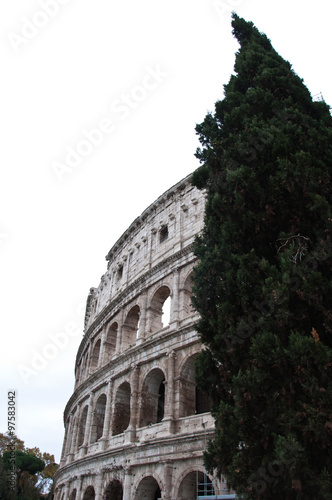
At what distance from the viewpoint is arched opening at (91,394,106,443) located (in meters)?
17.9

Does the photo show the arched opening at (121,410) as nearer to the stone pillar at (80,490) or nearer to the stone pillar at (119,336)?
the stone pillar at (119,336)

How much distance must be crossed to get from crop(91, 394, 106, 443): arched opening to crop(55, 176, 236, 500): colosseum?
0.04 meters

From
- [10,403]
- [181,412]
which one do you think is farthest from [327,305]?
[10,403]

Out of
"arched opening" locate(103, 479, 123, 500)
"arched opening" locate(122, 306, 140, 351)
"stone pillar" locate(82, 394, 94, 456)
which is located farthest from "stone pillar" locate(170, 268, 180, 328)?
"stone pillar" locate(82, 394, 94, 456)

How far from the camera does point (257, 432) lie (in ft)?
21.2

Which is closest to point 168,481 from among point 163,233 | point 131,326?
point 131,326

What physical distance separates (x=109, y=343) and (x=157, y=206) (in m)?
7.25

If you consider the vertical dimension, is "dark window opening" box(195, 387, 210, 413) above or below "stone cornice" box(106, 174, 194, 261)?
below

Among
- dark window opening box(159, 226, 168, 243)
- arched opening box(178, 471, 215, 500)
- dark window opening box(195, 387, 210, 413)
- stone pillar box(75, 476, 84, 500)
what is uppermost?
dark window opening box(159, 226, 168, 243)

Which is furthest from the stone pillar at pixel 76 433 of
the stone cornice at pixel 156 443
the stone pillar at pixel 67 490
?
the stone cornice at pixel 156 443

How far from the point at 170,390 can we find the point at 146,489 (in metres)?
3.33

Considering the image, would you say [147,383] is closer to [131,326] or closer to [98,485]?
[131,326]

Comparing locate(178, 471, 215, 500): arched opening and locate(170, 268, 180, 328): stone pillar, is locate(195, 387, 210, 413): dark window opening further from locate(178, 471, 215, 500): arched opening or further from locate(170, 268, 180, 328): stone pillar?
locate(170, 268, 180, 328): stone pillar

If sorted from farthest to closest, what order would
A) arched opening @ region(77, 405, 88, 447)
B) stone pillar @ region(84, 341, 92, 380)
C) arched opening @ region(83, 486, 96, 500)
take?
1. stone pillar @ region(84, 341, 92, 380)
2. arched opening @ region(77, 405, 88, 447)
3. arched opening @ region(83, 486, 96, 500)
